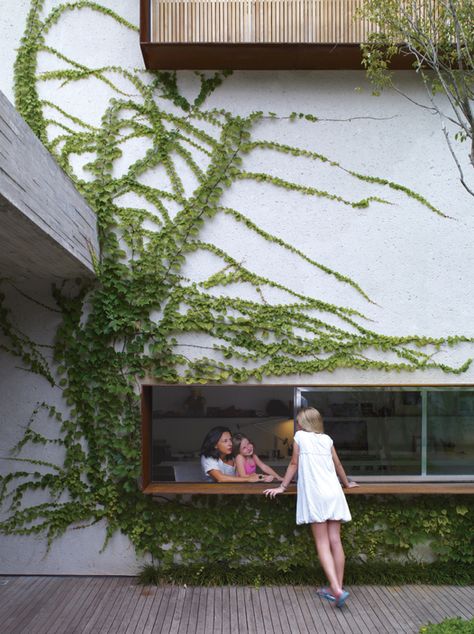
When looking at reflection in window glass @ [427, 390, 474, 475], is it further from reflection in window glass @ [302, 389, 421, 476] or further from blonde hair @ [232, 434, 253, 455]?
blonde hair @ [232, 434, 253, 455]

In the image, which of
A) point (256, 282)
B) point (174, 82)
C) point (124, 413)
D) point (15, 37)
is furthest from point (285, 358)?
point (15, 37)

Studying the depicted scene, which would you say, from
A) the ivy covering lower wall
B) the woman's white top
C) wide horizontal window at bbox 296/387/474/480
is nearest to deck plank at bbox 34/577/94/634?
the ivy covering lower wall

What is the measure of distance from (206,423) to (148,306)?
4.33 feet

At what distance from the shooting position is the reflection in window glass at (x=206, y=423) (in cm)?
583

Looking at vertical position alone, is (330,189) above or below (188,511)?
above

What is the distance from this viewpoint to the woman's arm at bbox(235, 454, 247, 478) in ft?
18.9

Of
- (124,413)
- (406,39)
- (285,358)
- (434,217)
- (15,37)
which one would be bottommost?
(124,413)

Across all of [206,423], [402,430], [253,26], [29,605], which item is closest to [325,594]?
[402,430]

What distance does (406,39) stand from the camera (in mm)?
4555

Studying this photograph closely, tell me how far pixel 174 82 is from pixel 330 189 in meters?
1.79

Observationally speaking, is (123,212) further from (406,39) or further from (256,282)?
(406,39)

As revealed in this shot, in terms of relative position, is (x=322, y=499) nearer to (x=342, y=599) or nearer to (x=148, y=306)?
(x=342, y=599)

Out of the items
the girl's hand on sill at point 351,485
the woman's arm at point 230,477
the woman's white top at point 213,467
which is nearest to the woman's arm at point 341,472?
the girl's hand on sill at point 351,485

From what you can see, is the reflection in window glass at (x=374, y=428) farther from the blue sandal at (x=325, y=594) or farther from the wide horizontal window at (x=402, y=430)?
the blue sandal at (x=325, y=594)
